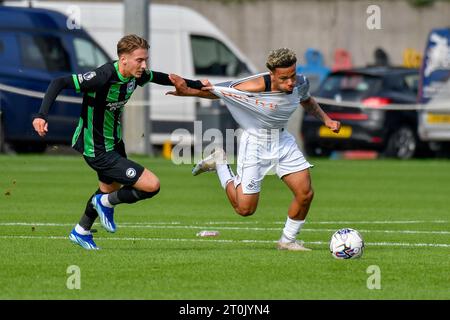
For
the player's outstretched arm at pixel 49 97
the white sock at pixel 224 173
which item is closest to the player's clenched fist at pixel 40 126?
the player's outstretched arm at pixel 49 97

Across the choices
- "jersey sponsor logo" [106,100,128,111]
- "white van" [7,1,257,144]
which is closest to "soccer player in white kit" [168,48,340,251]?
"jersey sponsor logo" [106,100,128,111]

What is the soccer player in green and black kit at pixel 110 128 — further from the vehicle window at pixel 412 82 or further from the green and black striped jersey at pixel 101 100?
the vehicle window at pixel 412 82

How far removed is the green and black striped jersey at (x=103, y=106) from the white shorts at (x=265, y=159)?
1205mm

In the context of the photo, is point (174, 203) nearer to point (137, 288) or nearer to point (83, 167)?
point (83, 167)

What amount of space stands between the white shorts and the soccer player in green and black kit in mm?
1038

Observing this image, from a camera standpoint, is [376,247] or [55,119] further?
[55,119]

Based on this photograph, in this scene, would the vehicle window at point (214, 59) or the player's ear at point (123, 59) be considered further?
the vehicle window at point (214, 59)

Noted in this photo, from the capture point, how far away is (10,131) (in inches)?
1049

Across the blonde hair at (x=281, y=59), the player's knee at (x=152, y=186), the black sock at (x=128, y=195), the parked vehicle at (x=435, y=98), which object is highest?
the blonde hair at (x=281, y=59)

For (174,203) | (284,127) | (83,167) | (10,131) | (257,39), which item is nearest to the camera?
(284,127)

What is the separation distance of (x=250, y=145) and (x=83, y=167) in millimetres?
11881

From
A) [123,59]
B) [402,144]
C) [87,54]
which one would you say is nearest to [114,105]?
[123,59]

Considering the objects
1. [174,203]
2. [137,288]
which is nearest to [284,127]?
[137,288]

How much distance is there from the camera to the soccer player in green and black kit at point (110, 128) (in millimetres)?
12016
